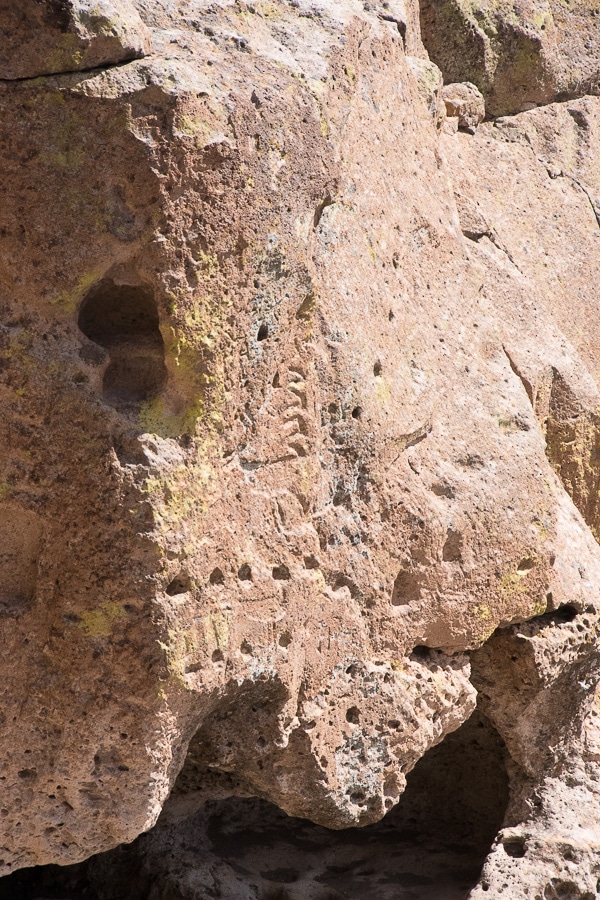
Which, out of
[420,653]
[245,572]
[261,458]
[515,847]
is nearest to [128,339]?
[261,458]

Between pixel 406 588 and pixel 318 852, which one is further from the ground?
pixel 406 588

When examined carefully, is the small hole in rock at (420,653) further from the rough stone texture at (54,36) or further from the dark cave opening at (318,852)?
the rough stone texture at (54,36)

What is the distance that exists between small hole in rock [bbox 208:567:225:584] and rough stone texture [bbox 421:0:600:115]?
2.11m

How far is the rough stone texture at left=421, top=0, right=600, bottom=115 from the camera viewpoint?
11.4 ft

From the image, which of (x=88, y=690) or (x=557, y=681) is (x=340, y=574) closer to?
A: (x=88, y=690)

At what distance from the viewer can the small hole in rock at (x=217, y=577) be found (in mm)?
1985

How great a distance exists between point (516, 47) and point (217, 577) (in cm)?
233

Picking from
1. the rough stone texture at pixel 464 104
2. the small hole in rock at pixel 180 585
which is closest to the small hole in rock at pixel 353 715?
the small hole in rock at pixel 180 585

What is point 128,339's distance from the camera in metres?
1.91

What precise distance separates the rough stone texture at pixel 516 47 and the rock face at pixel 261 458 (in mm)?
564

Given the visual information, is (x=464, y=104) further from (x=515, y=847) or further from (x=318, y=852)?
(x=318, y=852)

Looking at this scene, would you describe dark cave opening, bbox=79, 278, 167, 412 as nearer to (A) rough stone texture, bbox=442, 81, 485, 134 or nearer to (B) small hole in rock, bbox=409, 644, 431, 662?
(B) small hole in rock, bbox=409, 644, 431, 662

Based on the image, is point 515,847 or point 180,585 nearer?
point 180,585

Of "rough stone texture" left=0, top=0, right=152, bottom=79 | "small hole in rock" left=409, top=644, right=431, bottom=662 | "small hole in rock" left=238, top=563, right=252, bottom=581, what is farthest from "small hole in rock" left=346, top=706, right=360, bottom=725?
"rough stone texture" left=0, top=0, right=152, bottom=79
